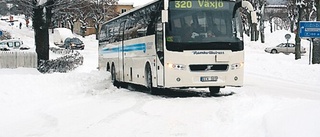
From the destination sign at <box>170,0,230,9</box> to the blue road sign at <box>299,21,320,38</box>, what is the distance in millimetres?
11091

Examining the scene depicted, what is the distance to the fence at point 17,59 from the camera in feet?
89.8

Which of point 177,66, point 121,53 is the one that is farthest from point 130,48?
point 177,66

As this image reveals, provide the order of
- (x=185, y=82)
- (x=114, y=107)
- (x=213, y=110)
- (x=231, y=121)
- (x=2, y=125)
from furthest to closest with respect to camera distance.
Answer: (x=185, y=82)
(x=114, y=107)
(x=213, y=110)
(x=2, y=125)
(x=231, y=121)

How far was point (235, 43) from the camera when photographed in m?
15.6

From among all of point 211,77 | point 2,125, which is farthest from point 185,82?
point 2,125

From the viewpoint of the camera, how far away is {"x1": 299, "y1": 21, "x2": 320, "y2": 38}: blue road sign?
1005 inches

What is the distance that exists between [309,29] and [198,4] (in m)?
11.9

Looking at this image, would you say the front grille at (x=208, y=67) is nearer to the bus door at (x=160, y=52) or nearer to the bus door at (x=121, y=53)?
the bus door at (x=160, y=52)

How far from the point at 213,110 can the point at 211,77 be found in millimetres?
3392

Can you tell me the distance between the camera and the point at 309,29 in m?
25.6

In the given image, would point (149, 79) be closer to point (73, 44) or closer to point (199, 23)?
point (199, 23)

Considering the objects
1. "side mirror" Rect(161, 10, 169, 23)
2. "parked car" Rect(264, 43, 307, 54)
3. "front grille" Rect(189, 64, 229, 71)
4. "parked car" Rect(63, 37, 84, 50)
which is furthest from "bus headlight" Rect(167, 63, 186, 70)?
"parked car" Rect(63, 37, 84, 50)

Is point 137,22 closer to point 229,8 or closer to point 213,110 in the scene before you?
point 229,8

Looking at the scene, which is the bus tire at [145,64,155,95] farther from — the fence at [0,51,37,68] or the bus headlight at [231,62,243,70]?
the fence at [0,51,37,68]
